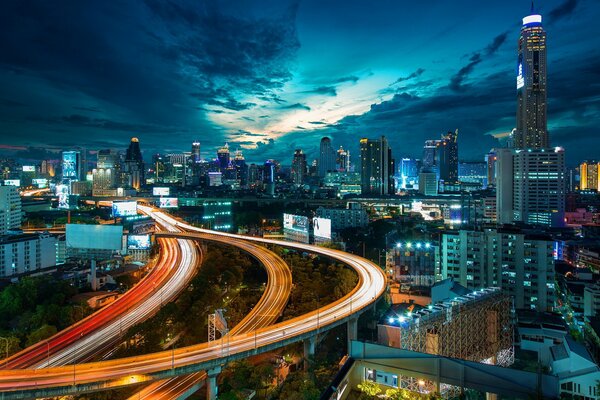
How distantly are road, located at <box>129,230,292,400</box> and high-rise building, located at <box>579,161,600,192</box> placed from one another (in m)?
55.9

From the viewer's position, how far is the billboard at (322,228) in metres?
25.1

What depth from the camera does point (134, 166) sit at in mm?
79188

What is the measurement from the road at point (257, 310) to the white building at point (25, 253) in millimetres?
8992

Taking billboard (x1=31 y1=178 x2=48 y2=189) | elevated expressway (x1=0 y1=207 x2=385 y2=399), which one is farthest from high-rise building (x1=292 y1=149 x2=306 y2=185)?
elevated expressway (x1=0 y1=207 x2=385 y2=399)

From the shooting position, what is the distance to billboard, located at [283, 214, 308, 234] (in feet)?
85.6

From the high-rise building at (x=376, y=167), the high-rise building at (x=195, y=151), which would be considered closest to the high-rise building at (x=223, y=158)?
the high-rise building at (x=195, y=151)

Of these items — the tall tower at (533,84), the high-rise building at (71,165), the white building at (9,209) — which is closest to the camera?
the white building at (9,209)

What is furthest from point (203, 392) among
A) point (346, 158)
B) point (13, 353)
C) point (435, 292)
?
point (346, 158)

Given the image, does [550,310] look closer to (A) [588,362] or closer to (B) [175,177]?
(A) [588,362]

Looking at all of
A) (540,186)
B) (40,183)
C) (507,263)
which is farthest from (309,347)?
(40,183)

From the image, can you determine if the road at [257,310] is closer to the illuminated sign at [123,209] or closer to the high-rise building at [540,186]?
the illuminated sign at [123,209]

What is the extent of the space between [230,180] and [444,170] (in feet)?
158

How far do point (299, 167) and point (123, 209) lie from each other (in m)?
71.0

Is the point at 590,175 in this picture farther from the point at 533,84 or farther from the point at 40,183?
the point at 40,183
